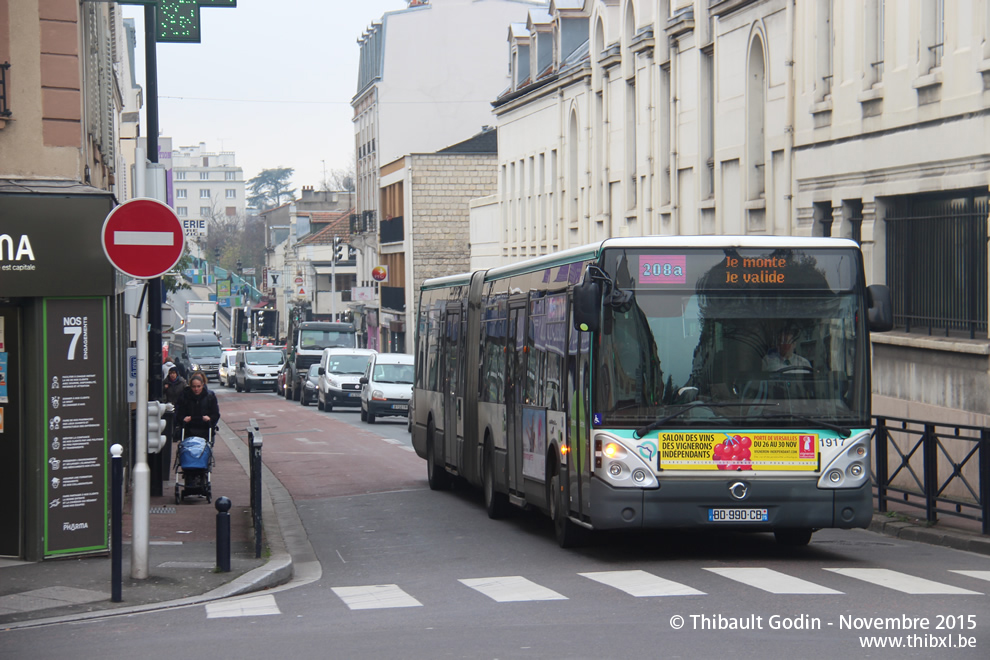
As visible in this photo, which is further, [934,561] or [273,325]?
[273,325]

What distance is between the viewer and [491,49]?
76938 mm

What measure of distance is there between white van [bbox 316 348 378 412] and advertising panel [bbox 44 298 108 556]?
110 feet

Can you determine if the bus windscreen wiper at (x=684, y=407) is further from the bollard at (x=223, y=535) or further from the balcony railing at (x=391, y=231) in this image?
the balcony railing at (x=391, y=231)

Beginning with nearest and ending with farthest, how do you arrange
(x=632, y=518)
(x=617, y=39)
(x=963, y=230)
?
(x=632, y=518) → (x=963, y=230) → (x=617, y=39)

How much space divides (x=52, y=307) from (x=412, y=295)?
2355 inches

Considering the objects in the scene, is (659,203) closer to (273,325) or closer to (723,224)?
(723,224)

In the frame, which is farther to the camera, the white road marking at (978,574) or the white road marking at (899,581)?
the white road marking at (978,574)

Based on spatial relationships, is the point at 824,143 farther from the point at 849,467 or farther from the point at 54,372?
Answer: the point at 54,372

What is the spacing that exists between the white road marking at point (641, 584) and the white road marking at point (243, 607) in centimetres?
250

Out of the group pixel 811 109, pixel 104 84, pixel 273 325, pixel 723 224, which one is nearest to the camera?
pixel 104 84

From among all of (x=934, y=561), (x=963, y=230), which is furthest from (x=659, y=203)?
(x=934, y=561)

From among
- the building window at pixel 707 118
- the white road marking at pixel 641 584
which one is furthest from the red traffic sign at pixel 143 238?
the building window at pixel 707 118

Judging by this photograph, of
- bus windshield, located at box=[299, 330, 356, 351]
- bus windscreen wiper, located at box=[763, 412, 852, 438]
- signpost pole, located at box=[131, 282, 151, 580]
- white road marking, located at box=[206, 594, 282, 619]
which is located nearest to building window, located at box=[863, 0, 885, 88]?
bus windscreen wiper, located at box=[763, 412, 852, 438]

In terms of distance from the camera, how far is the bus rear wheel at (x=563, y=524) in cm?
1344
